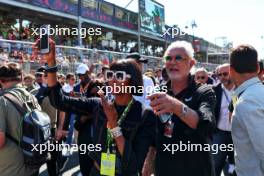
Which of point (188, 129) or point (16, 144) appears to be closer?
point (188, 129)

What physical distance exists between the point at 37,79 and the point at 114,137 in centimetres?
531

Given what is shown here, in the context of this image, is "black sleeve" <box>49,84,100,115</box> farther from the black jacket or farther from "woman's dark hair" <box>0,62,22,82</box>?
"woman's dark hair" <box>0,62,22,82</box>

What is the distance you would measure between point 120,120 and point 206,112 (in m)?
0.61

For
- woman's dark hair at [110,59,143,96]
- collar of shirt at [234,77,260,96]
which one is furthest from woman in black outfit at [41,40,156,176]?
collar of shirt at [234,77,260,96]

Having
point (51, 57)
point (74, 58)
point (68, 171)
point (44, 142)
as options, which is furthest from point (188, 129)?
point (74, 58)

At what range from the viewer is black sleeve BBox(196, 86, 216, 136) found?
243 cm

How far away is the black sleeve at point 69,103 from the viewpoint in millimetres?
2742

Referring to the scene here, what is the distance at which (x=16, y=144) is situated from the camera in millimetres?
3180

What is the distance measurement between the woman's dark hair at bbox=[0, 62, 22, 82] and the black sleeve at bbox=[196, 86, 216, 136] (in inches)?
66.4

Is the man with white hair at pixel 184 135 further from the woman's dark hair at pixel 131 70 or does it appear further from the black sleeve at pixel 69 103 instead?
the black sleeve at pixel 69 103

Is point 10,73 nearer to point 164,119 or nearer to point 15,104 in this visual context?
point 15,104

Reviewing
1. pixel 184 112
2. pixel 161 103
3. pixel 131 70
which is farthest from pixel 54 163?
pixel 161 103

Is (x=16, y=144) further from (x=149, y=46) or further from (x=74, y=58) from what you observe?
(x=149, y=46)

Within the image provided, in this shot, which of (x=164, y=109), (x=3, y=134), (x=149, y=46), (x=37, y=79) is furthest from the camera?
(x=149, y=46)
